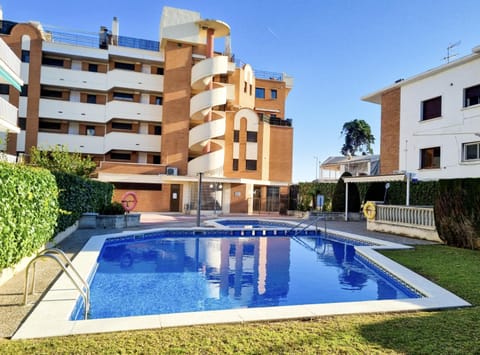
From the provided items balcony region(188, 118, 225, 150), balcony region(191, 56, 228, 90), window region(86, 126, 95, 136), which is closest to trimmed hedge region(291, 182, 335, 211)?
balcony region(188, 118, 225, 150)

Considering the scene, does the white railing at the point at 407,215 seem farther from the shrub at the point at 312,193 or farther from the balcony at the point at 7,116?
the balcony at the point at 7,116

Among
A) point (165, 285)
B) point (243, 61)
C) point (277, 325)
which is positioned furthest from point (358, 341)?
point (243, 61)

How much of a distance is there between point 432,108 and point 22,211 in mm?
23205

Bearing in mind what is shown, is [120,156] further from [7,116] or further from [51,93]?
[7,116]

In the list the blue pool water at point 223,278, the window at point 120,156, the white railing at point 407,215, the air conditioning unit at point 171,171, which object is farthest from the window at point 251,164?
the blue pool water at point 223,278

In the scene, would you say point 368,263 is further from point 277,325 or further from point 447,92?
point 447,92

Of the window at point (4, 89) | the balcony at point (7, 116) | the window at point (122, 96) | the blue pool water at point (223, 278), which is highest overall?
the window at point (122, 96)

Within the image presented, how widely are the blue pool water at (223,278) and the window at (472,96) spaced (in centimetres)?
1193

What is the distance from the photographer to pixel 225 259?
39.0ft

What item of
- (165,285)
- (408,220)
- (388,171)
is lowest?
(165,285)

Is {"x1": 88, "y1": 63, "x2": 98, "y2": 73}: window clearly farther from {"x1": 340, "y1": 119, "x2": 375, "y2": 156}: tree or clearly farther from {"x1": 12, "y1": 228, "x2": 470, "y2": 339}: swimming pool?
{"x1": 340, "y1": 119, "x2": 375, "y2": 156}: tree

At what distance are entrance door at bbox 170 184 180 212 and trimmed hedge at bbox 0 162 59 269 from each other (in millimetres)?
21444

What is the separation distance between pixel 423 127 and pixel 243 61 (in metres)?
21.4

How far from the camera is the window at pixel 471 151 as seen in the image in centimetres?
1912
